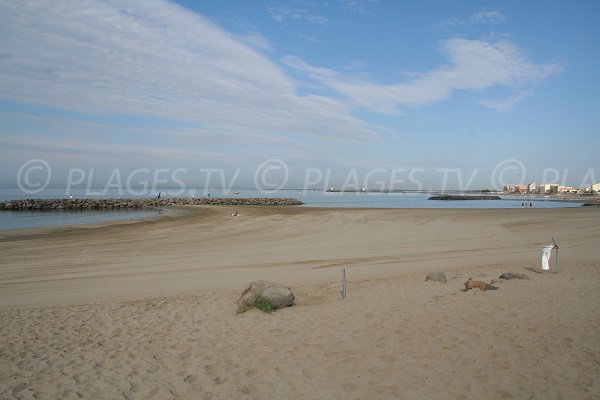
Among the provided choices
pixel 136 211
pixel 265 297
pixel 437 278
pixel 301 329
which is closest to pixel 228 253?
pixel 265 297

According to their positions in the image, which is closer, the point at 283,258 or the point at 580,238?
the point at 283,258

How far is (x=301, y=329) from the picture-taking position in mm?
7504

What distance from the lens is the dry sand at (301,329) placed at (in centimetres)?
533

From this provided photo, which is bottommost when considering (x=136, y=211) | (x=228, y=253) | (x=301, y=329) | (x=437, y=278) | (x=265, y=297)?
(x=136, y=211)

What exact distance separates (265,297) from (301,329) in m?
1.52

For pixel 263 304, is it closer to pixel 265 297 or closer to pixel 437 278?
pixel 265 297

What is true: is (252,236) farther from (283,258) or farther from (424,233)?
(424,233)

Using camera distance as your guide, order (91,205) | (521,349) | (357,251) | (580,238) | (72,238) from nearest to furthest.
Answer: (521,349), (357,251), (580,238), (72,238), (91,205)

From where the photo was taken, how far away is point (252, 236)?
22.3 metres

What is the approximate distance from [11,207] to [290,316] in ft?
175

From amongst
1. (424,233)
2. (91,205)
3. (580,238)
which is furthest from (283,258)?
(91,205)

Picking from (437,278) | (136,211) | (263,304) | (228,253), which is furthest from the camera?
(136,211)

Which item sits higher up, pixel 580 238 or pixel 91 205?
pixel 580 238

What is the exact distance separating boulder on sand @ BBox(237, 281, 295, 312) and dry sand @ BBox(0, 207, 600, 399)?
27 cm
